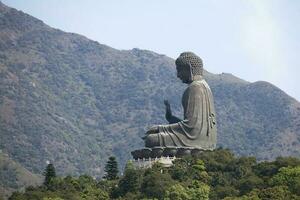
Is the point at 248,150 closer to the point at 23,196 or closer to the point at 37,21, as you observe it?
the point at 37,21

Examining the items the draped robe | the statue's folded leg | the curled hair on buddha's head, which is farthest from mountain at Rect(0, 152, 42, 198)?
the statue's folded leg

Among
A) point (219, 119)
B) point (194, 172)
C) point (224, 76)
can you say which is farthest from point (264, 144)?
point (194, 172)

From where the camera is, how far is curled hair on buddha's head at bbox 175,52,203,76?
6050 centimetres

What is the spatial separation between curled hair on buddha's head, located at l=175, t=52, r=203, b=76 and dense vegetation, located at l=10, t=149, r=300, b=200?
5.77 metres

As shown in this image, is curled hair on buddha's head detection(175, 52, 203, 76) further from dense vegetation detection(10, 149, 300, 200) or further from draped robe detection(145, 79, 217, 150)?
dense vegetation detection(10, 149, 300, 200)

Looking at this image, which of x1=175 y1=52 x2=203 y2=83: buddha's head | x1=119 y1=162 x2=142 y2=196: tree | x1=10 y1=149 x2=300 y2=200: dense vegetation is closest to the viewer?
x1=10 y1=149 x2=300 y2=200: dense vegetation

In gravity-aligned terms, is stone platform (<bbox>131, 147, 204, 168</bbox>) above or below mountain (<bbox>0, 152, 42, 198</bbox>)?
below

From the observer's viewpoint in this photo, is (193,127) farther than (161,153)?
Yes

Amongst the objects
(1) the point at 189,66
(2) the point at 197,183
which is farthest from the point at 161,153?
(2) the point at 197,183

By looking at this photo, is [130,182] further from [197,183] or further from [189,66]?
[189,66]

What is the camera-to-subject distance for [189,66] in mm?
60500

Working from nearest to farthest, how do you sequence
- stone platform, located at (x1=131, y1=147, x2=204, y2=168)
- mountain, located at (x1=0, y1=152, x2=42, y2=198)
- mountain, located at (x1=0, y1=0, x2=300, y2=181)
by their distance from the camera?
stone platform, located at (x1=131, y1=147, x2=204, y2=168)
mountain, located at (x1=0, y1=152, x2=42, y2=198)
mountain, located at (x1=0, y1=0, x2=300, y2=181)

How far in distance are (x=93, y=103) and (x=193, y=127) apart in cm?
8719

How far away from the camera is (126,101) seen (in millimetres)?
147875
